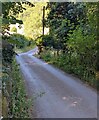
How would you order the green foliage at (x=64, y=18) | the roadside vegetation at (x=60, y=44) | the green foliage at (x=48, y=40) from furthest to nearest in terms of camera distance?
the green foliage at (x=48, y=40) < the green foliage at (x=64, y=18) < the roadside vegetation at (x=60, y=44)

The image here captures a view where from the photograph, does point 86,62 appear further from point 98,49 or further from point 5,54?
point 5,54

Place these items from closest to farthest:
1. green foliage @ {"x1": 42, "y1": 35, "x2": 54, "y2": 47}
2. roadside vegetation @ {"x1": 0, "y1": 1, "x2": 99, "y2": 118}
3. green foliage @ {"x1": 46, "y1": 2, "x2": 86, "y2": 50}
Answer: roadside vegetation @ {"x1": 0, "y1": 1, "x2": 99, "y2": 118}
green foliage @ {"x1": 46, "y1": 2, "x2": 86, "y2": 50}
green foliage @ {"x1": 42, "y1": 35, "x2": 54, "y2": 47}

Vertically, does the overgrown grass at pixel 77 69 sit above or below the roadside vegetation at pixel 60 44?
below

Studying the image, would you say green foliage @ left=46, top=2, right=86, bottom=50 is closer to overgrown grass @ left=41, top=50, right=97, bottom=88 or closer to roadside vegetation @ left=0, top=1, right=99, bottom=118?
roadside vegetation @ left=0, top=1, right=99, bottom=118

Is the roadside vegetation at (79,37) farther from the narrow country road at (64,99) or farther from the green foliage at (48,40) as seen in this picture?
the green foliage at (48,40)

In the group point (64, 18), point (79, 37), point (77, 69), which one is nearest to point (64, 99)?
point (79, 37)

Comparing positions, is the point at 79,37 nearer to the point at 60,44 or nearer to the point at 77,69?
the point at 77,69

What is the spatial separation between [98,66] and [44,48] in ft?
50.7

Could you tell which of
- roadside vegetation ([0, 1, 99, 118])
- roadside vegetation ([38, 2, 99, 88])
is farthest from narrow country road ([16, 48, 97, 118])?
roadside vegetation ([38, 2, 99, 88])

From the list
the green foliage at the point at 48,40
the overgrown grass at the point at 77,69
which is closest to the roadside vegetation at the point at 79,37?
the overgrown grass at the point at 77,69

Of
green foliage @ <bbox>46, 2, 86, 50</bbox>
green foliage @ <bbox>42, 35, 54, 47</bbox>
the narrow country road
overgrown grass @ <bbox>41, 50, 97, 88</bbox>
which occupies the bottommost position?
the narrow country road

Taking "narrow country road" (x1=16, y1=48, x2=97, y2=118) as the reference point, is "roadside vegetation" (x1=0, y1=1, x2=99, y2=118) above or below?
above

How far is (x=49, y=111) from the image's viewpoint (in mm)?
6969

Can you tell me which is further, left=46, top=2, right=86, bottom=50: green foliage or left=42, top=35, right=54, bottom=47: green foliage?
left=42, top=35, right=54, bottom=47: green foliage
